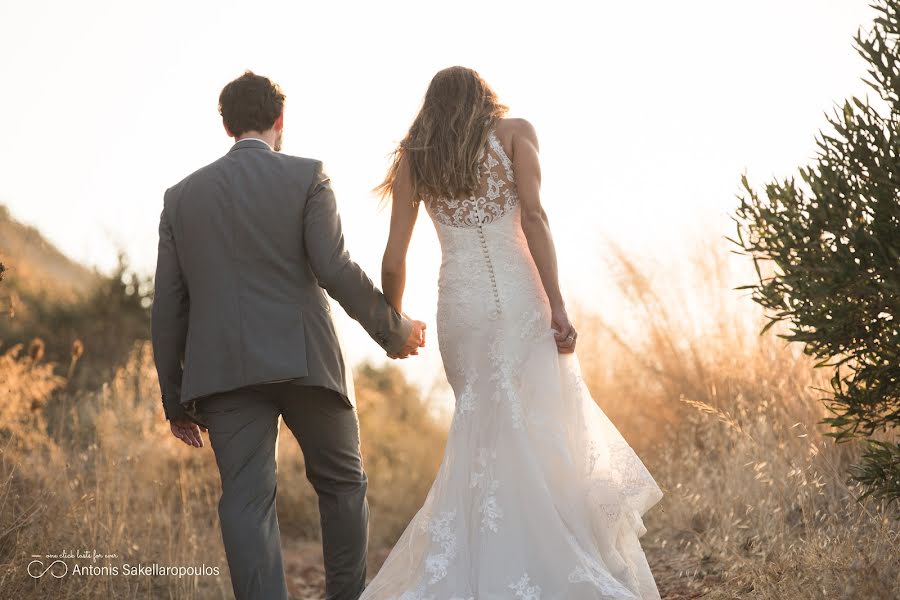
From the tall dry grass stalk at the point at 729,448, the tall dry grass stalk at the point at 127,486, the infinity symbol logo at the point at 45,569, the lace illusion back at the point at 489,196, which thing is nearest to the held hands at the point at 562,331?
the lace illusion back at the point at 489,196

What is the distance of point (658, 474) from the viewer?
21.1 feet

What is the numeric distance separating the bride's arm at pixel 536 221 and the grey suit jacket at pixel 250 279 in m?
0.73

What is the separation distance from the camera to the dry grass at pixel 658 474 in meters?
4.34

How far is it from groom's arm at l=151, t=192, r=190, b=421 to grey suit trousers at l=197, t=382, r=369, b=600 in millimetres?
152

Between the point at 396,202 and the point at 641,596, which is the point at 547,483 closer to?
the point at 641,596

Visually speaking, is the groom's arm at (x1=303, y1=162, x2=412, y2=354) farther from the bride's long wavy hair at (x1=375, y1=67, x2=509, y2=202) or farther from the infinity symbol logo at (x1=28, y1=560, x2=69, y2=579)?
the infinity symbol logo at (x1=28, y1=560, x2=69, y2=579)

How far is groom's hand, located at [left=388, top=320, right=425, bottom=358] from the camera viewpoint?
4.17 metres

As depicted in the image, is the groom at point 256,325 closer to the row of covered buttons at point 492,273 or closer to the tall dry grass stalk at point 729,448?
the row of covered buttons at point 492,273

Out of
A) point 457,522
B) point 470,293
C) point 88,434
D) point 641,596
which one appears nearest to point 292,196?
point 470,293

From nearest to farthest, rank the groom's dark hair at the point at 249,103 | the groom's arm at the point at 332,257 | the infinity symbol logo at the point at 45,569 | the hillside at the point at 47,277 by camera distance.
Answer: the groom's arm at the point at 332,257
the groom's dark hair at the point at 249,103
the infinity symbol logo at the point at 45,569
the hillside at the point at 47,277

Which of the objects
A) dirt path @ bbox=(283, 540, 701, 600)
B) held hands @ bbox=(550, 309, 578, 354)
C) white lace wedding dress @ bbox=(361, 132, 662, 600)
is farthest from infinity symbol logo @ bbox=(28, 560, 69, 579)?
held hands @ bbox=(550, 309, 578, 354)

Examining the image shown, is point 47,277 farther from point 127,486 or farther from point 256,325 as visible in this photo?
point 256,325

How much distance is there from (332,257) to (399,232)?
20.5 inches

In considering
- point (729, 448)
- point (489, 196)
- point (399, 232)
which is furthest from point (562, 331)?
point (729, 448)
